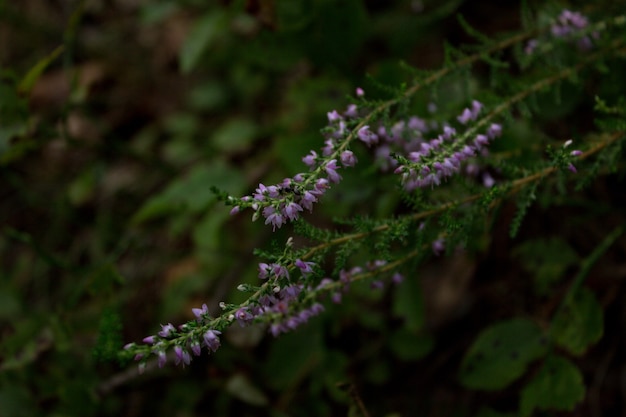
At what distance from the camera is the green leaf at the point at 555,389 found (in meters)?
2.29

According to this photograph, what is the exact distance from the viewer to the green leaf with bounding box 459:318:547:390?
2512 mm

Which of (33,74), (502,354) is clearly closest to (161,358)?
(502,354)

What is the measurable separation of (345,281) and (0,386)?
2.12 metres

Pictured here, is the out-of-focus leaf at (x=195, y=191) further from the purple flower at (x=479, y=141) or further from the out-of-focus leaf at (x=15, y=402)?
the purple flower at (x=479, y=141)

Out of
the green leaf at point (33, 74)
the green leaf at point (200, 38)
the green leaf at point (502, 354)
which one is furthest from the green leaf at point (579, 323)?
the green leaf at point (33, 74)

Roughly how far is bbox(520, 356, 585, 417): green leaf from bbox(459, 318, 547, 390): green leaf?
0.37ft

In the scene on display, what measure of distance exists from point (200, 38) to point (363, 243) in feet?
7.08

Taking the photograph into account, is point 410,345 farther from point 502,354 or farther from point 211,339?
point 211,339

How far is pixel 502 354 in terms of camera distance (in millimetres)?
2559

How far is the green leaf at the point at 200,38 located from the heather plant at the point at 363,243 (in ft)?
0.05

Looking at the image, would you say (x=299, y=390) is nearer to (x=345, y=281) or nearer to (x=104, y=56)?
(x=345, y=281)

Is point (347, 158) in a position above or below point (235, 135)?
below

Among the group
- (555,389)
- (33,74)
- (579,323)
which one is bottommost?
(555,389)

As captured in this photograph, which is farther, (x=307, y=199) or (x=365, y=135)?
(x=365, y=135)
